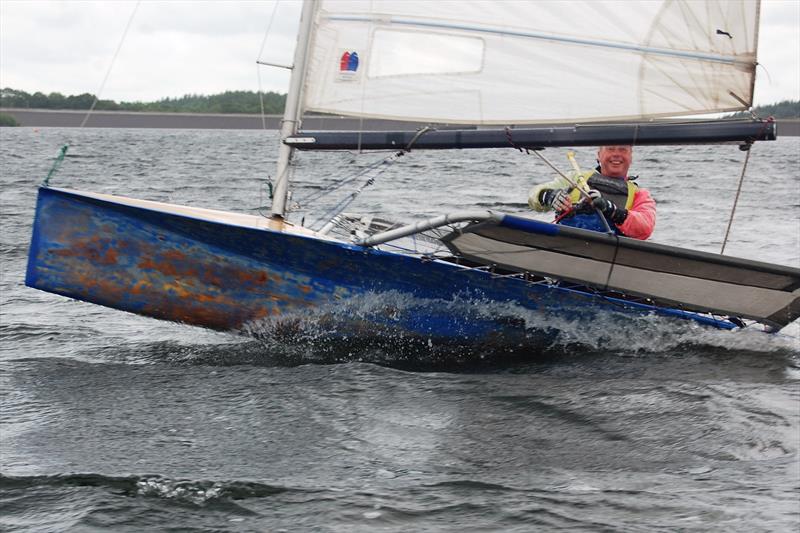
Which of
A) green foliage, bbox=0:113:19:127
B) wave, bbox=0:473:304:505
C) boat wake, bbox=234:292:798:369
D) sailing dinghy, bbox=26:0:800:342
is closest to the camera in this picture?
wave, bbox=0:473:304:505

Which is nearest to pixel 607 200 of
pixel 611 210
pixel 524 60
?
pixel 611 210

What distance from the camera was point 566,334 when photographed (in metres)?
6.26

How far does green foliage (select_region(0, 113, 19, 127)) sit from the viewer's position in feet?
338

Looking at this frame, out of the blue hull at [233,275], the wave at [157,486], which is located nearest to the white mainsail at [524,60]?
the blue hull at [233,275]

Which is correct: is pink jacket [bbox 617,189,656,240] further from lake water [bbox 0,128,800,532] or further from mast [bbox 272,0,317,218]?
mast [bbox 272,0,317,218]

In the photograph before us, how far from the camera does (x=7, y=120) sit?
10350 centimetres

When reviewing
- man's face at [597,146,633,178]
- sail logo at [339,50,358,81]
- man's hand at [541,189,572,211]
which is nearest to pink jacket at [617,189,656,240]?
man's face at [597,146,633,178]

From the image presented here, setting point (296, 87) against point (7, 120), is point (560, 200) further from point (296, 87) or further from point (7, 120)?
point (7, 120)

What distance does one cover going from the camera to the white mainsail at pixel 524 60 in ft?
19.4

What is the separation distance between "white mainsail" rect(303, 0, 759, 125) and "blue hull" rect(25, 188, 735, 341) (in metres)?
0.95

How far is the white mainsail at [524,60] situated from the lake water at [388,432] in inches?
55.4

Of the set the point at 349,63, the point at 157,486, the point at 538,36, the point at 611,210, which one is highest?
the point at 538,36

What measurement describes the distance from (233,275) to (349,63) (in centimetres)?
148

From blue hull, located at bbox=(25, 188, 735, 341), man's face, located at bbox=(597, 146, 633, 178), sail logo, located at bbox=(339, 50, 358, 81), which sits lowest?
blue hull, located at bbox=(25, 188, 735, 341)
